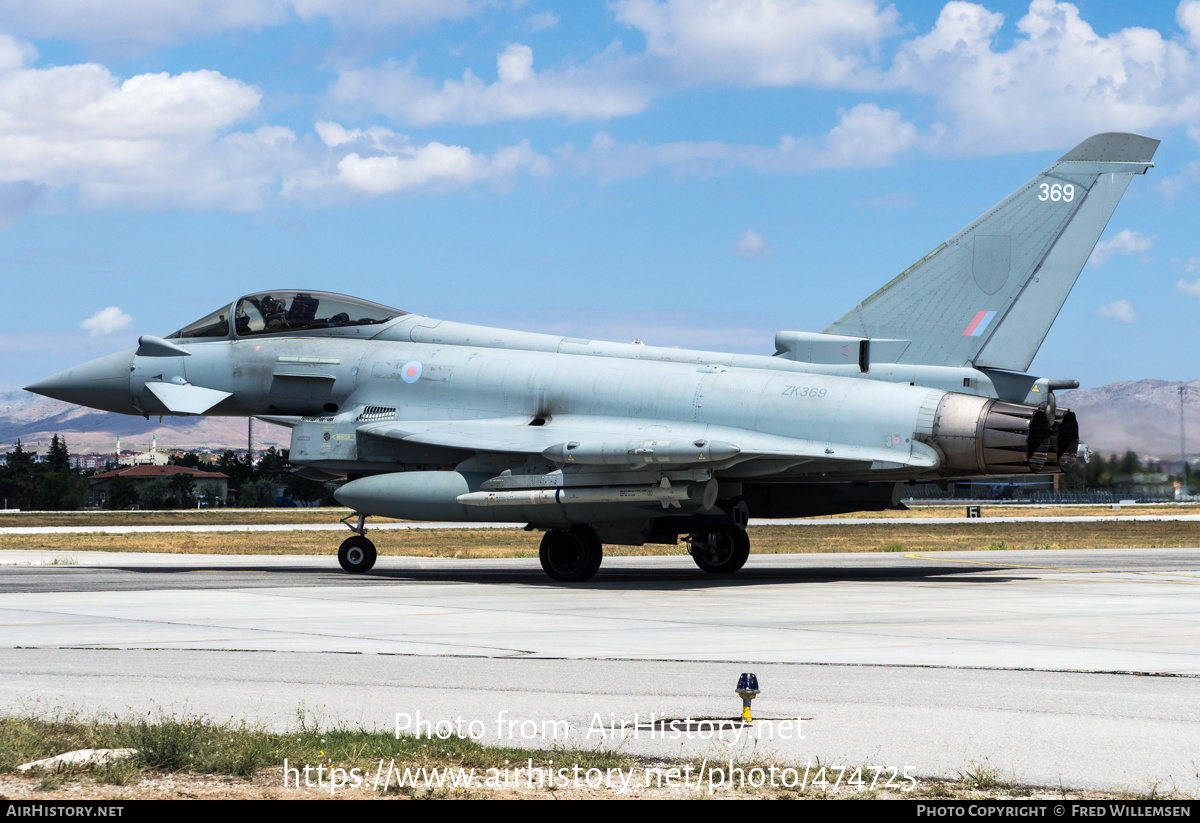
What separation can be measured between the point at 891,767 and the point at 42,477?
4735 inches

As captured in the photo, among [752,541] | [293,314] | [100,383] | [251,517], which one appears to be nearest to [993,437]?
[293,314]

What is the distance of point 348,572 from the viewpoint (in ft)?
74.2

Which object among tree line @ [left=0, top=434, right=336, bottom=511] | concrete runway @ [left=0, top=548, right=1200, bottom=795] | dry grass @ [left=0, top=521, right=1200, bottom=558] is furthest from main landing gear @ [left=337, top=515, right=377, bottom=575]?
tree line @ [left=0, top=434, right=336, bottom=511]

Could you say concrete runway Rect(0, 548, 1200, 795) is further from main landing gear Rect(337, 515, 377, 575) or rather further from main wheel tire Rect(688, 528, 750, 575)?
main landing gear Rect(337, 515, 377, 575)

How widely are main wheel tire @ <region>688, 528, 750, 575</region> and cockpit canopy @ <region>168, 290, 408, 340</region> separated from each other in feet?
24.0

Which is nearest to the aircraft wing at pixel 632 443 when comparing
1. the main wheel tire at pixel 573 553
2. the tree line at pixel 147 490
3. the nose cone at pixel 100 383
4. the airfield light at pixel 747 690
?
the main wheel tire at pixel 573 553

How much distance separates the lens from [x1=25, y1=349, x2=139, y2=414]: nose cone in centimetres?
2362

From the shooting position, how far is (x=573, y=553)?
68.8 feet

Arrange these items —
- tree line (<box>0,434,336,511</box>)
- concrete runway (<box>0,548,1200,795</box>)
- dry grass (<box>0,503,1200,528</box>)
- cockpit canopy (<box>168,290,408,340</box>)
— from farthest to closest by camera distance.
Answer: tree line (<box>0,434,336,511</box>)
dry grass (<box>0,503,1200,528</box>)
cockpit canopy (<box>168,290,408,340</box>)
concrete runway (<box>0,548,1200,795</box>)

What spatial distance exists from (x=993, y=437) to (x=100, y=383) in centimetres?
1666

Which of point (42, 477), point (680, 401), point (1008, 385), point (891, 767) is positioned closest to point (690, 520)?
point (680, 401)

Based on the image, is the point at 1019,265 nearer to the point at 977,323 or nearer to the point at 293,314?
the point at 977,323

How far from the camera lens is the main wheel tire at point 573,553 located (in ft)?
68.5
